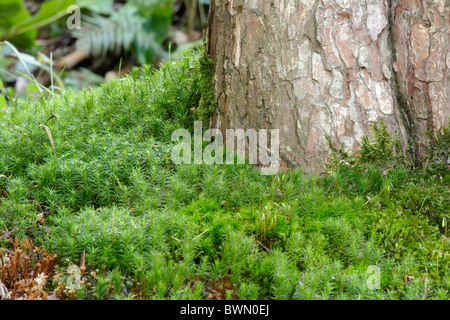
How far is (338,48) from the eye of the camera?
361 centimetres

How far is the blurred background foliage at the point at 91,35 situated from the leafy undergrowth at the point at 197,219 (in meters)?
3.71

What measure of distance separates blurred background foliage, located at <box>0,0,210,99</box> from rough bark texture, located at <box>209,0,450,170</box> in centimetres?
367

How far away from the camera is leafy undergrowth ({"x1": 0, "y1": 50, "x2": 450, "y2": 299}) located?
2807mm

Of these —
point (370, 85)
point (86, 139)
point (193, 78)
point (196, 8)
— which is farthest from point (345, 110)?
point (196, 8)

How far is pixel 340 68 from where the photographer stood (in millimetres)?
3619

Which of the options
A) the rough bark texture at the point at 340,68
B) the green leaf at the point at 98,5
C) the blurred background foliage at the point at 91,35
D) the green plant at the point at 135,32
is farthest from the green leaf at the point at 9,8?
the rough bark texture at the point at 340,68

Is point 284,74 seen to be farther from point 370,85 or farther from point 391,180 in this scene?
point 391,180

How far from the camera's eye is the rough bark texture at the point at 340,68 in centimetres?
361

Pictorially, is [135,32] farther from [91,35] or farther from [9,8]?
[9,8]

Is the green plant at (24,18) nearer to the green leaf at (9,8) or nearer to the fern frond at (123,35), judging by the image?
the green leaf at (9,8)

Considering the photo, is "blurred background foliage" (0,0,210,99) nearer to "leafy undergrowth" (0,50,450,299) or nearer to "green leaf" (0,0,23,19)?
"green leaf" (0,0,23,19)

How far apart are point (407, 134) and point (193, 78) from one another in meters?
2.07
